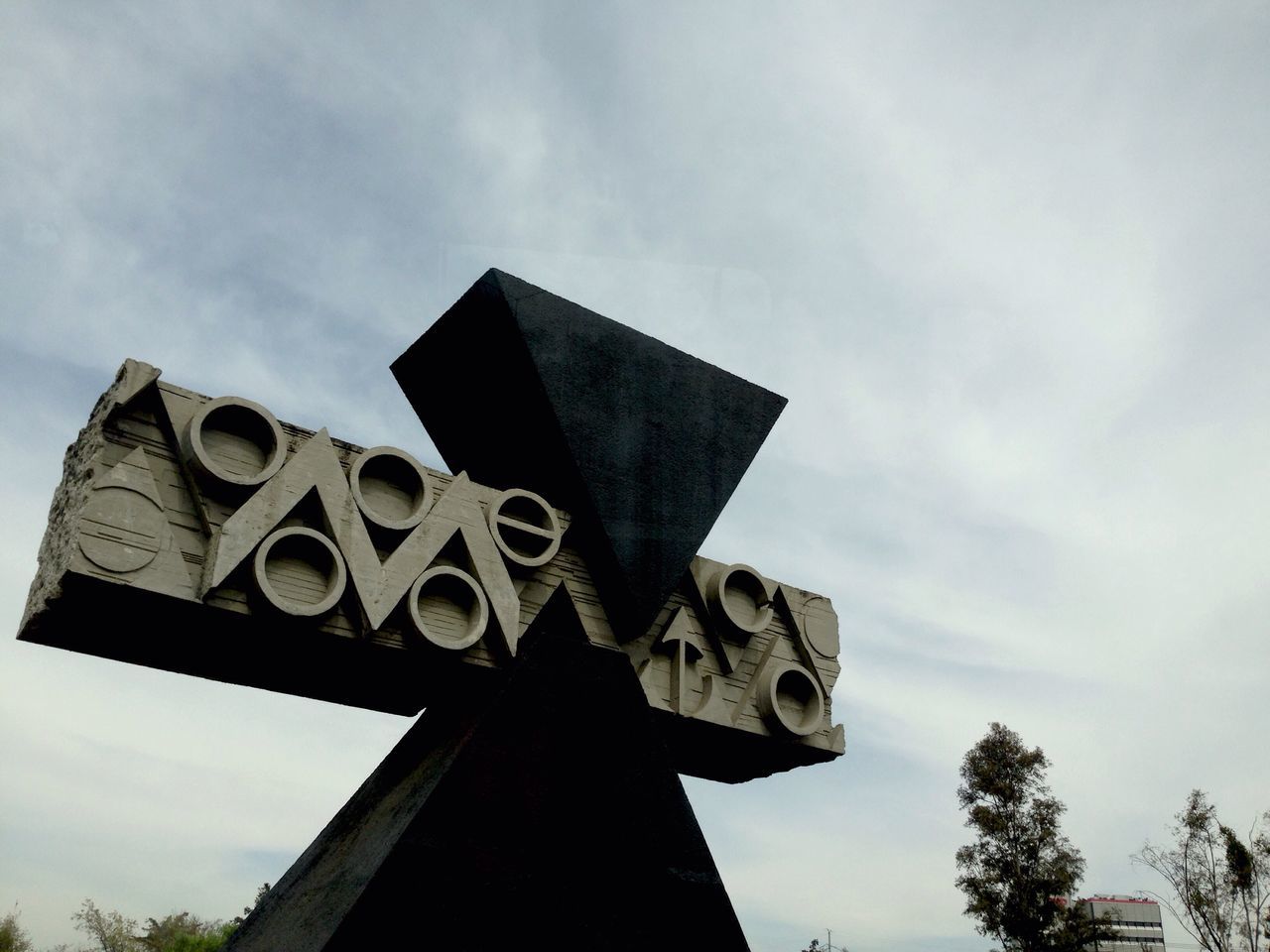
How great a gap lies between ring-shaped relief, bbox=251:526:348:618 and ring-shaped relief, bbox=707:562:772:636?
3.78 meters

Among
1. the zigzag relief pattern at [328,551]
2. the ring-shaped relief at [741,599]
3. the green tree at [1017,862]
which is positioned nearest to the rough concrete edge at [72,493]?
the zigzag relief pattern at [328,551]

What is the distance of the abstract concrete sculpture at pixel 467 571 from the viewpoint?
700cm

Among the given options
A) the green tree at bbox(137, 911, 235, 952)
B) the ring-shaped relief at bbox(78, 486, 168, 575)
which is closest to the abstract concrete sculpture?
the ring-shaped relief at bbox(78, 486, 168, 575)

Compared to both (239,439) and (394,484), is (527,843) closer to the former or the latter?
(394,484)

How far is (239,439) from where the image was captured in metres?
7.66

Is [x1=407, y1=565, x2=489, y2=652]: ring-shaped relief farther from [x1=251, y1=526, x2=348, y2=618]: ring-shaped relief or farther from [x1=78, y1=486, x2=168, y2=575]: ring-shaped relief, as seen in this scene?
[x1=78, y1=486, x2=168, y2=575]: ring-shaped relief

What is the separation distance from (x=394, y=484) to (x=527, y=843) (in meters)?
3.25

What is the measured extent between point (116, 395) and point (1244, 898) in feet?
93.2

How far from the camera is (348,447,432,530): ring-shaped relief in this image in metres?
8.13

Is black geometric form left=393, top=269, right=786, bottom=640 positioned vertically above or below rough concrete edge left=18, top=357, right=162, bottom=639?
above

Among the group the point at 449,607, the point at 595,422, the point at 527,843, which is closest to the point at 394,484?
the point at 449,607

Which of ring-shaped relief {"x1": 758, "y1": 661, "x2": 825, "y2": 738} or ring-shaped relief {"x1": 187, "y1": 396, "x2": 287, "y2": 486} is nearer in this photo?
ring-shaped relief {"x1": 187, "y1": 396, "x2": 287, "y2": 486}

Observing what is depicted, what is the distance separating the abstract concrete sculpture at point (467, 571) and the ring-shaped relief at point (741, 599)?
24 millimetres

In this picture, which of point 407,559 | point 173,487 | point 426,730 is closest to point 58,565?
point 173,487
